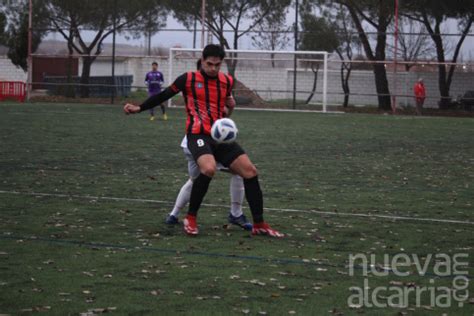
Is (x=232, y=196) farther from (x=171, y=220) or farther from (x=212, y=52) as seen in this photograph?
(x=212, y=52)

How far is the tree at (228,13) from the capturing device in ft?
145

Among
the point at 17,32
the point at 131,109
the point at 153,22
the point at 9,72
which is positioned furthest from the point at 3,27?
the point at 131,109

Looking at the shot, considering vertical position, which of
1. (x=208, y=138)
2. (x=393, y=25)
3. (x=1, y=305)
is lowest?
(x=1, y=305)

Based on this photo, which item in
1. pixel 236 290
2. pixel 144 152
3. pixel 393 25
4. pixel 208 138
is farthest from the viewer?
pixel 393 25

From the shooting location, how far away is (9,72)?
58156 mm

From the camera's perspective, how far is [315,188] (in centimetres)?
1286

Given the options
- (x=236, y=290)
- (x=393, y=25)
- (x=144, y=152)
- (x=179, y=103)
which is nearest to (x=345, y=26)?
(x=393, y=25)

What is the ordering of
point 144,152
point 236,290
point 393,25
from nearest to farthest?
point 236,290 < point 144,152 < point 393,25

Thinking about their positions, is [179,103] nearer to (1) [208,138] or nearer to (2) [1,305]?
(1) [208,138]

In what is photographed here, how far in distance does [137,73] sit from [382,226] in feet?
168

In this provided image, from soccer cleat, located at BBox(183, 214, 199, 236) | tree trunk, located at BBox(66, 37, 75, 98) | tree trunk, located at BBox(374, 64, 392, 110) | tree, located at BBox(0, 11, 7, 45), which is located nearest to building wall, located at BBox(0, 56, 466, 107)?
tree trunk, located at BBox(374, 64, 392, 110)

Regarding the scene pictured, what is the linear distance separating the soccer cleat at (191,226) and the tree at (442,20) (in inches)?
1316

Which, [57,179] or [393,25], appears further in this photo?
[393,25]

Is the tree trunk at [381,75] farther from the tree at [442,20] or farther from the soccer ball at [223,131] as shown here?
the soccer ball at [223,131]
